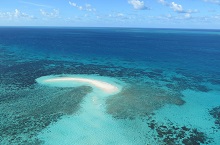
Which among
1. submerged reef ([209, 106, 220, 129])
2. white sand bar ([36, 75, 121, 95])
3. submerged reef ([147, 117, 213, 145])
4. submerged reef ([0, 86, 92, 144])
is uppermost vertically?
submerged reef ([209, 106, 220, 129])

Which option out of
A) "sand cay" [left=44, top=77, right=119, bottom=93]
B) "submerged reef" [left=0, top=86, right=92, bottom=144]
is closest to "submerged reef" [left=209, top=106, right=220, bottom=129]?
"sand cay" [left=44, top=77, right=119, bottom=93]

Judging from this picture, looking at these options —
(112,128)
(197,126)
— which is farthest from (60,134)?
(197,126)

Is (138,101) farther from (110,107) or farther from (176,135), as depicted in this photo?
(176,135)

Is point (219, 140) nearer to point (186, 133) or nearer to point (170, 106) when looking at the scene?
point (186, 133)

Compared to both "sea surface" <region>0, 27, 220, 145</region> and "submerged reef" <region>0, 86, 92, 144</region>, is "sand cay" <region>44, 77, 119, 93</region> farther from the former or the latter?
"submerged reef" <region>0, 86, 92, 144</region>

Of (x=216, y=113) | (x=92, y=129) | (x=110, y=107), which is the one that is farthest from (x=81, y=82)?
(x=216, y=113)

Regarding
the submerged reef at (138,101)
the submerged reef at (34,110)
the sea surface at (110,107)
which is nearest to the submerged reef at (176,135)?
the sea surface at (110,107)
